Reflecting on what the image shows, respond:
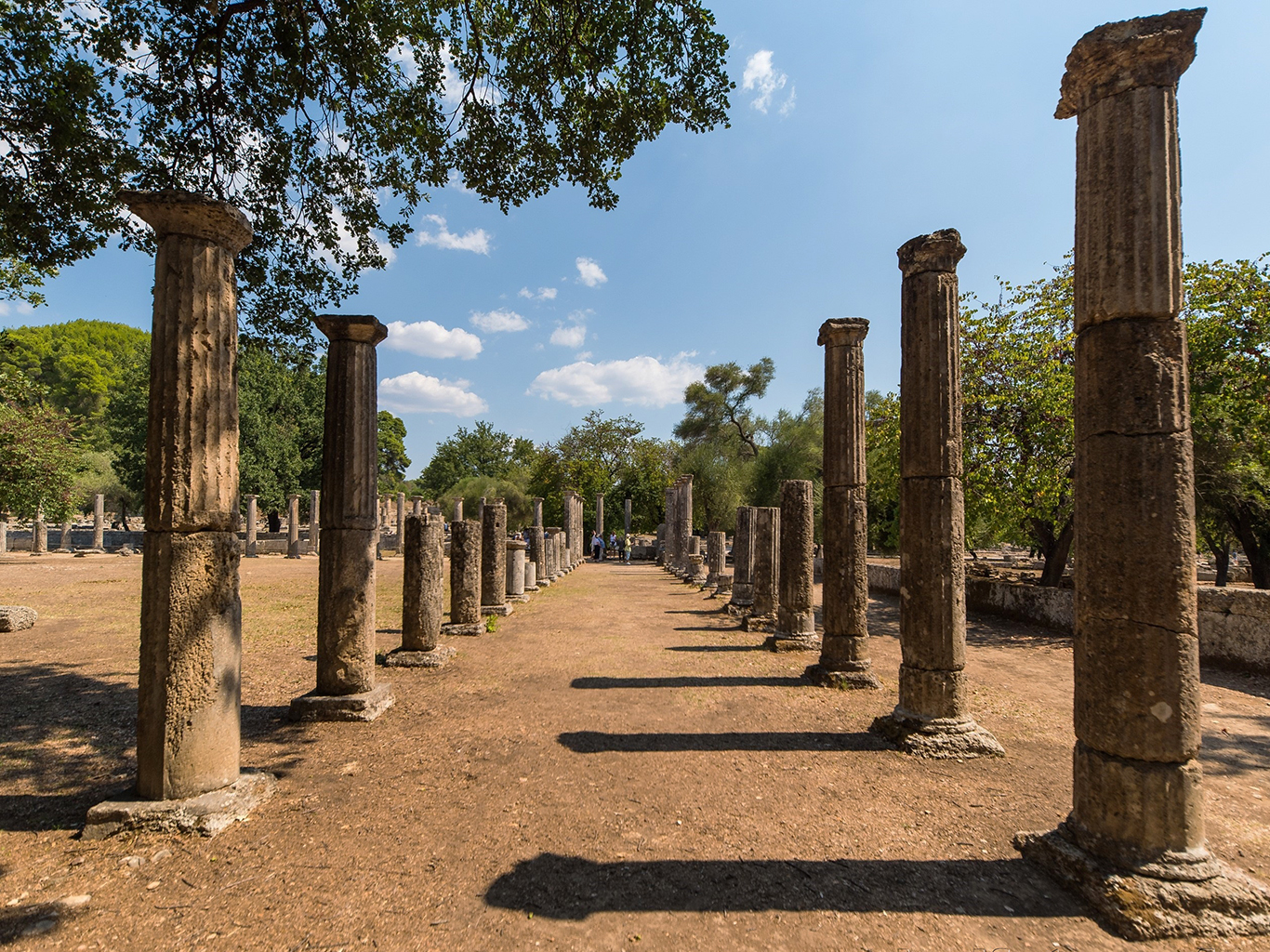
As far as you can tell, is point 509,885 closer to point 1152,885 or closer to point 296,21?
point 1152,885

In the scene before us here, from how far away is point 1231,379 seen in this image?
1064cm

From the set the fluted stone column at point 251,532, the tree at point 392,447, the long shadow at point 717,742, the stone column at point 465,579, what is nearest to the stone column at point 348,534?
the long shadow at point 717,742

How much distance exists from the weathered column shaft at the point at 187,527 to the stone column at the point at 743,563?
9.77 metres

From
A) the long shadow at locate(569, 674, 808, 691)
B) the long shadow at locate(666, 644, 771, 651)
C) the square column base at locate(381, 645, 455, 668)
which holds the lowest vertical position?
the long shadow at locate(666, 644, 771, 651)

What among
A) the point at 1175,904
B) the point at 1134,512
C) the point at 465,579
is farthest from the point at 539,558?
the point at 1175,904

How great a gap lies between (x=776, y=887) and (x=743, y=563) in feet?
32.4

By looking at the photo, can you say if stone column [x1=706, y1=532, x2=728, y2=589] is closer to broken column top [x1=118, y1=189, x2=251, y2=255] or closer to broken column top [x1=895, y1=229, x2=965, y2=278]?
broken column top [x1=895, y1=229, x2=965, y2=278]

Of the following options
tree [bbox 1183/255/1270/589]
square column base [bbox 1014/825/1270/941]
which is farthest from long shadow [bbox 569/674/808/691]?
tree [bbox 1183/255/1270/589]

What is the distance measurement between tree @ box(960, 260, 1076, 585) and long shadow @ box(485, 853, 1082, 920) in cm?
975

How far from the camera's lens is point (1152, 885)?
306 centimetres

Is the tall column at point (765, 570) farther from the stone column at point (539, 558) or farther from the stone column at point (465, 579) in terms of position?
the stone column at point (539, 558)

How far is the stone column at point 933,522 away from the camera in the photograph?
18.0ft

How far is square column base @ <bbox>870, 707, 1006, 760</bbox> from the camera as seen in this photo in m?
5.29

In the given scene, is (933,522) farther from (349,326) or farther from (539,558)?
(539,558)
